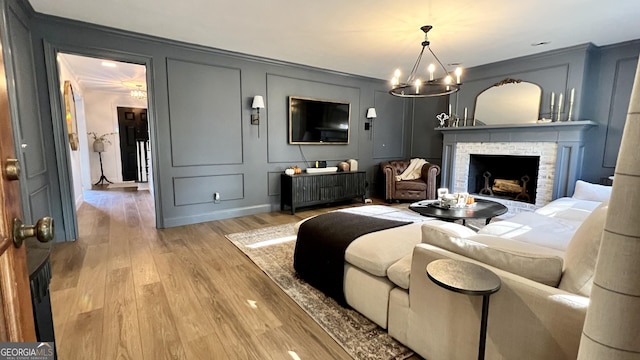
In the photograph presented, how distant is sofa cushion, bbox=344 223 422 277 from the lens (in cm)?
182

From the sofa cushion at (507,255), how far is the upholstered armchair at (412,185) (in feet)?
12.6

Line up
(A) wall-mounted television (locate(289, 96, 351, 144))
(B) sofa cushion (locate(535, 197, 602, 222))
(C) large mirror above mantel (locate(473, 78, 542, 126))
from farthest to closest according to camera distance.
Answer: (A) wall-mounted television (locate(289, 96, 351, 144)) → (C) large mirror above mantel (locate(473, 78, 542, 126)) → (B) sofa cushion (locate(535, 197, 602, 222))

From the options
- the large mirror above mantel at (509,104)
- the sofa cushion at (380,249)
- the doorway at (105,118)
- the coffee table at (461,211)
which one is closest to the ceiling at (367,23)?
the large mirror above mantel at (509,104)

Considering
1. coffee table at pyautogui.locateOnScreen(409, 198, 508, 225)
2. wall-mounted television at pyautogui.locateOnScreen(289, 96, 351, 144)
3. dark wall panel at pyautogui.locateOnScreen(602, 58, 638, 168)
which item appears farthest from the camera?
Result: wall-mounted television at pyautogui.locateOnScreen(289, 96, 351, 144)

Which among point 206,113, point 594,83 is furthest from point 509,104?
point 206,113

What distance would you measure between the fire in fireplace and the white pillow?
0.82 meters

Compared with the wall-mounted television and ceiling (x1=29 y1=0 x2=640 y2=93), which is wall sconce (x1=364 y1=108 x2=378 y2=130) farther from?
ceiling (x1=29 y1=0 x2=640 y2=93)

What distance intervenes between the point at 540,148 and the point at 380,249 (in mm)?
3889

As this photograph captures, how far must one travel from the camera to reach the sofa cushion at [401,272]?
168 centimetres

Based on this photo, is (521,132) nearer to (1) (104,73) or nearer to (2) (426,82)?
(2) (426,82)

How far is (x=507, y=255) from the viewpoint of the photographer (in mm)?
1369

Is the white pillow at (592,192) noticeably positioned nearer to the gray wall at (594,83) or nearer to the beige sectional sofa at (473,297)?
the gray wall at (594,83)

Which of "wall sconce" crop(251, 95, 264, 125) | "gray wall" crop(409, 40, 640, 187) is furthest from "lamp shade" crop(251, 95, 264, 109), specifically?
"gray wall" crop(409, 40, 640, 187)

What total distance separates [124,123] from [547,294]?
970 cm
